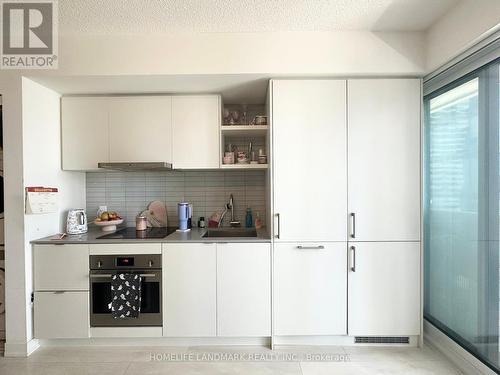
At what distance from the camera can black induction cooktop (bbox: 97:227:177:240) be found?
244 cm

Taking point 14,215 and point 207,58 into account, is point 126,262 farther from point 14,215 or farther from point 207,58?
point 207,58

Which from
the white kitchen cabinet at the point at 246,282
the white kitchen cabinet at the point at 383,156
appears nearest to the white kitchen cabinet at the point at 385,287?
the white kitchen cabinet at the point at 383,156

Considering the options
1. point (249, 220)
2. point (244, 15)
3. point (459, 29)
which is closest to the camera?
point (459, 29)

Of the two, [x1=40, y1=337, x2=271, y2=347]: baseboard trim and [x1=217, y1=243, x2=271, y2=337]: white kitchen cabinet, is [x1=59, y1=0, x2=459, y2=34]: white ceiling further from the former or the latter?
[x1=40, y1=337, x2=271, y2=347]: baseboard trim

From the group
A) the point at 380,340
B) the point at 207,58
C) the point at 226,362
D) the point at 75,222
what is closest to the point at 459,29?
the point at 207,58

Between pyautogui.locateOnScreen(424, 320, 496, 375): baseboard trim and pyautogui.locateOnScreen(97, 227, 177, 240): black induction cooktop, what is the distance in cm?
230

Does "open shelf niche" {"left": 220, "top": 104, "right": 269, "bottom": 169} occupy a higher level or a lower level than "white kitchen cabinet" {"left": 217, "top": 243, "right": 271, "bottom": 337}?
higher

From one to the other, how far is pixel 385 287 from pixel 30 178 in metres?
2.85

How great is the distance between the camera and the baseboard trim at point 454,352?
1.95 meters

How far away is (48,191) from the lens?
241 cm

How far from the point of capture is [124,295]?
2.27 meters

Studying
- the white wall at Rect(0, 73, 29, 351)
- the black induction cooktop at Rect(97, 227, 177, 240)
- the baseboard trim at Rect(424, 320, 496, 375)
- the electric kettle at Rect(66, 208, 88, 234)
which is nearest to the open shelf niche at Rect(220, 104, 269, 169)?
the black induction cooktop at Rect(97, 227, 177, 240)

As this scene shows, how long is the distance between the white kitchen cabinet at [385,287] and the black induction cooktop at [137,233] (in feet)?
5.20

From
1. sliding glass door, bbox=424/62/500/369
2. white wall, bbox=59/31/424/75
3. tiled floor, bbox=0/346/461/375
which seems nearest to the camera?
sliding glass door, bbox=424/62/500/369
